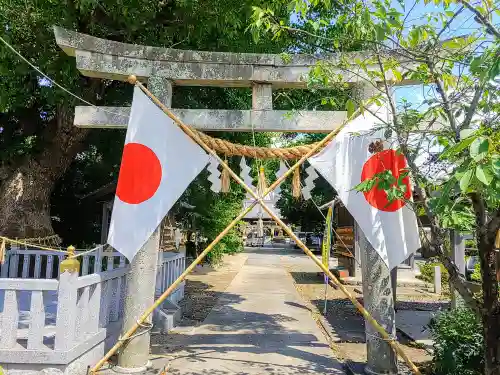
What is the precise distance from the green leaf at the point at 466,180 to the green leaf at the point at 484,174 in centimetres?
4

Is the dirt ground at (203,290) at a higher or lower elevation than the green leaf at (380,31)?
lower

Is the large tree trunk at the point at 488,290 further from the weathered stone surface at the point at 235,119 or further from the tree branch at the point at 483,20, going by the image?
the weathered stone surface at the point at 235,119

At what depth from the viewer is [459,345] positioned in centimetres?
467

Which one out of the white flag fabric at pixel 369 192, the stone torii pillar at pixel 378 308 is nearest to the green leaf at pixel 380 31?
the white flag fabric at pixel 369 192

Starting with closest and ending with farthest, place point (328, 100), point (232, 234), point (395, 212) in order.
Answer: point (328, 100) < point (395, 212) < point (232, 234)

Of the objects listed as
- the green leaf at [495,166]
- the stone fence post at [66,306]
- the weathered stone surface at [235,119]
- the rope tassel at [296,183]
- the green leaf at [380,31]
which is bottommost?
the stone fence post at [66,306]

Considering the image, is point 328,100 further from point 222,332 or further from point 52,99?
point 52,99

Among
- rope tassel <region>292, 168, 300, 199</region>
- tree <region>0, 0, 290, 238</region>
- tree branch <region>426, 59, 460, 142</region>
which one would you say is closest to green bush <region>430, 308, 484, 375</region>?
rope tassel <region>292, 168, 300, 199</region>

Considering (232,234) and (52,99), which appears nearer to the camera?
(52,99)

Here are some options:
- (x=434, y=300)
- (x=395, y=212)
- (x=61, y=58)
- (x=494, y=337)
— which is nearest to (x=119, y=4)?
(x=61, y=58)

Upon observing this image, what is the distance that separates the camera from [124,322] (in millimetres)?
5555

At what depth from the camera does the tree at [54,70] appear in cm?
734

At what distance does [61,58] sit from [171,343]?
18.4ft

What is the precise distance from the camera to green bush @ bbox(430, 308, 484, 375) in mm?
4527
